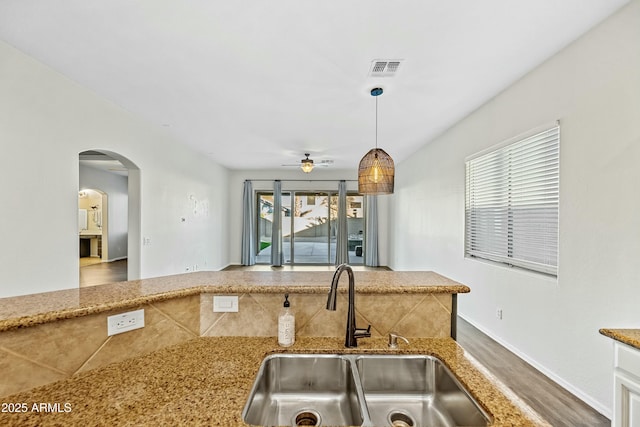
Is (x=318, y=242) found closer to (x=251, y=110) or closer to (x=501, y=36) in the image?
(x=251, y=110)

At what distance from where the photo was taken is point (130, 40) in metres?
2.15

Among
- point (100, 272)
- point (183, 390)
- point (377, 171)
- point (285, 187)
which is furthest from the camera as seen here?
point (285, 187)

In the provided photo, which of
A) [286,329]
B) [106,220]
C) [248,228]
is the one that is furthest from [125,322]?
[106,220]

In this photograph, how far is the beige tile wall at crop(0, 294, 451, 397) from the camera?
3.08ft

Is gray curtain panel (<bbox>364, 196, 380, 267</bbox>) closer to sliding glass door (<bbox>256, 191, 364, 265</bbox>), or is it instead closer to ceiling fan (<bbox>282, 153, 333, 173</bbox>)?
sliding glass door (<bbox>256, 191, 364, 265</bbox>)

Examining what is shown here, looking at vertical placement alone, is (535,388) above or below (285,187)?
below

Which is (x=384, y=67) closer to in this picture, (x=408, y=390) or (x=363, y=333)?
(x=363, y=333)

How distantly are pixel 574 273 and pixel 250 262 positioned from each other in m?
6.80

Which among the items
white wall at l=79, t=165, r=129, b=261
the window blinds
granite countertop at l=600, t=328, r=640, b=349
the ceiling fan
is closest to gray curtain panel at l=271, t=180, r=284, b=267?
the ceiling fan

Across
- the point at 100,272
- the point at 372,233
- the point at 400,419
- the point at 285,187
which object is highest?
the point at 285,187

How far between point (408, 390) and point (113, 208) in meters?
10.0

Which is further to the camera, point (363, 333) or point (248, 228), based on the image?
A: point (248, 228)

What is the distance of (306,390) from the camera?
1113 millimetres

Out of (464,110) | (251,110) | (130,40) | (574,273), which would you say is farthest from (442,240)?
(130,40)
